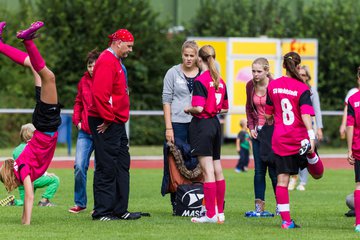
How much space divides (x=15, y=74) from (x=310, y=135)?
847 inches

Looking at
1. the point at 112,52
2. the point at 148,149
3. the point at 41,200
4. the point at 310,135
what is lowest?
the point at 148,149

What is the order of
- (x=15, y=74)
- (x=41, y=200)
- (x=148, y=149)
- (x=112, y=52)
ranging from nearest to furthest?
1. (x=112, y=52)
2. (x=41, y=200)
3. (x=148, y=149)
4. (x=15, y=74)

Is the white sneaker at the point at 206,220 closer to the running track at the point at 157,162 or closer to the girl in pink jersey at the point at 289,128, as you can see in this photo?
the girl in pink jersey at the point at 289,128

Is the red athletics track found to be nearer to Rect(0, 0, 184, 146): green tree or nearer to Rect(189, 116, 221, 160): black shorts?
A: Rect(0, 0, 184, 146): green tree

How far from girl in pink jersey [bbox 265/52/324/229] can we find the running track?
12385 millimetres

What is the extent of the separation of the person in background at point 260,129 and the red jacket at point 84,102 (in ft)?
6.74

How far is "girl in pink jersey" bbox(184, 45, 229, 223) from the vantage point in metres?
12.3

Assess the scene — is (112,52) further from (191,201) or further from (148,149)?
(148,149)

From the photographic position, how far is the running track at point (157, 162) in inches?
957

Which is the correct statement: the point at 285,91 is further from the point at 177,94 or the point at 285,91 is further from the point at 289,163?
the point at 177,94

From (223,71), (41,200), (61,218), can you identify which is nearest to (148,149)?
(223,71)

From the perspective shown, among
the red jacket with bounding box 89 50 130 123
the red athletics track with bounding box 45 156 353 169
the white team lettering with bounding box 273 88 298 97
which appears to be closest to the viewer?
the white team lettering with bounding box 273 88 298 97

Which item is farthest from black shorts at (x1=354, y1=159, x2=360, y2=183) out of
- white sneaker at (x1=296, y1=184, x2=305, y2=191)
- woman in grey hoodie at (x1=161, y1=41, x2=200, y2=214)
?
white sneaker at (x1=296, y1=184, x2=305, y2=191)

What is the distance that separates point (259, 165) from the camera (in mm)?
13516
